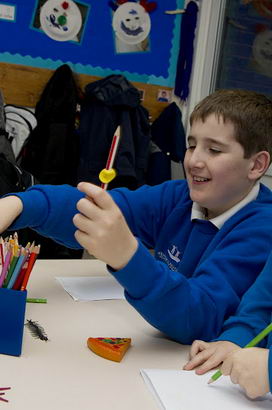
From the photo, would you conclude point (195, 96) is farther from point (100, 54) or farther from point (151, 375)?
point (151, 375)

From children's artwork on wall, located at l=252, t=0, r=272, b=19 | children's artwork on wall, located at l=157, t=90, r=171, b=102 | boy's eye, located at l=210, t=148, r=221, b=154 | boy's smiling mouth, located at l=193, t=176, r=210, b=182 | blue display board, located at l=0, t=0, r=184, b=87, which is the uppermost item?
children's artwork on wall, located at l=252, t=0, r=272, b=19

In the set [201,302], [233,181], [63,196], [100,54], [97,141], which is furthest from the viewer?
[100,54]

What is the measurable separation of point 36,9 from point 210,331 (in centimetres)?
250

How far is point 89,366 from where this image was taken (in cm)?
82

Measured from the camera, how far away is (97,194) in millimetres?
734

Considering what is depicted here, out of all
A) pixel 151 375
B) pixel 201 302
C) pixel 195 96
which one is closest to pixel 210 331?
pixel 201 302

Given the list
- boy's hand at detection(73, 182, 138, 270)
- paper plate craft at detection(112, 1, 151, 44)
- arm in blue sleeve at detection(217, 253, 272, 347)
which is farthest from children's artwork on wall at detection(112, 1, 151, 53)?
boy's hand at detection(73, 182, 138, 270)

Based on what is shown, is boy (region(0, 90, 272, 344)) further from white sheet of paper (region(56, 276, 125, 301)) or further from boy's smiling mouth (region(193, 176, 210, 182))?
white sheet of paper (region(56, 276, 125, 301))

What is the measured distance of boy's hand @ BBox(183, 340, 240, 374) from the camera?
847mm

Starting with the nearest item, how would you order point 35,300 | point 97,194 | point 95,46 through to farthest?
point 97,194, point 35,300, point 95,46

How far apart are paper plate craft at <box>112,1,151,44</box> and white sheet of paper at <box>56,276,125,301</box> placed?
220 centimetres

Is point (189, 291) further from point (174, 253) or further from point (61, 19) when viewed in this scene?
point (61, 19)

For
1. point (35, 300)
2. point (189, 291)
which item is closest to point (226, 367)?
point (189, 291)

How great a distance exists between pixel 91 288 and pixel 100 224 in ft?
1.63
